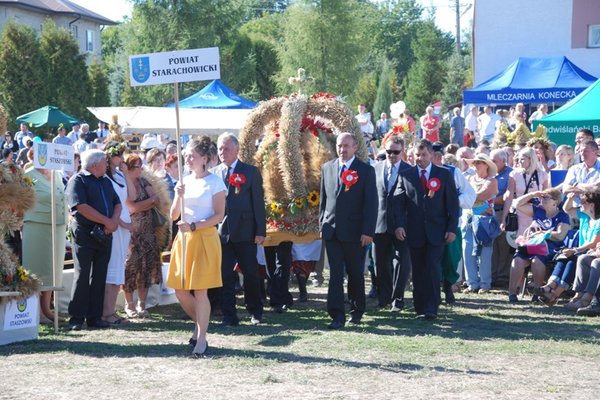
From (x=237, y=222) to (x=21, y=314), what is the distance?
7.95 ft

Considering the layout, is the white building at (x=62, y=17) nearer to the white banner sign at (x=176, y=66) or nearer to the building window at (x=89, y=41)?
the building window at (x=89, y=41)

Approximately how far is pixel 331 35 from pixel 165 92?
9.26 metres

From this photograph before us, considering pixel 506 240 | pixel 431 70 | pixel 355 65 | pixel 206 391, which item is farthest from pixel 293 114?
pixel 431 70

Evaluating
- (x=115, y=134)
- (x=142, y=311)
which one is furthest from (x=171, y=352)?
(x=115, y=134)

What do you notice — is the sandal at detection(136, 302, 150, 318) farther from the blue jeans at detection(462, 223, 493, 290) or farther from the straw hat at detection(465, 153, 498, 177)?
the straw hat at detection(465, 153, 498, 177)

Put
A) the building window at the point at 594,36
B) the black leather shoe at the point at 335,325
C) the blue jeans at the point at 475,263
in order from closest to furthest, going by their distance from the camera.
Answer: the black leather shoe at the point at 335,325 < the blue jeans at the point at 475,263 < the building window at the point at 594,36

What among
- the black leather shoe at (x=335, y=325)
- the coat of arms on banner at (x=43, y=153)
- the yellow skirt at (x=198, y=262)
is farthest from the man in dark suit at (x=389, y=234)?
the coat of arms on banner at (x=43, y=153)

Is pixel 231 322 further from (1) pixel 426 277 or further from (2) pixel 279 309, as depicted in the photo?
(1) pixel 426 277

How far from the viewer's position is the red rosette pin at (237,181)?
10.2 m

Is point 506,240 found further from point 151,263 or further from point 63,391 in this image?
point 63,391

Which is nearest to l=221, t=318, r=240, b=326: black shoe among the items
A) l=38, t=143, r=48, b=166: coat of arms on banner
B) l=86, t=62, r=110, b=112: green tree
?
l=38, t=143, r=48, b=166: coat of arms on banner

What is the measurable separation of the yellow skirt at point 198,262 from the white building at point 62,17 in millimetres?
58159

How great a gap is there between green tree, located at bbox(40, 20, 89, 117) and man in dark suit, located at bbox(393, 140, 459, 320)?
3696cm

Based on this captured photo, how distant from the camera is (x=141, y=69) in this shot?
8.99 m
